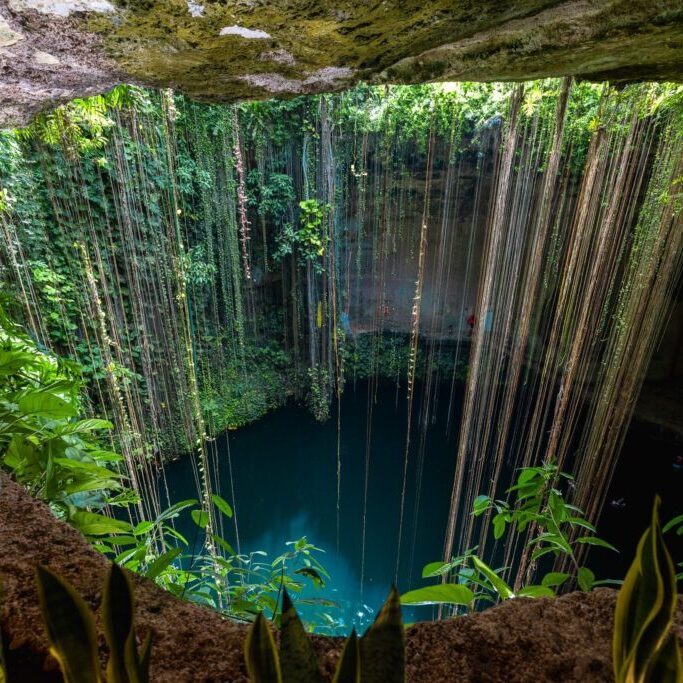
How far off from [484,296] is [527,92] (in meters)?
1.51

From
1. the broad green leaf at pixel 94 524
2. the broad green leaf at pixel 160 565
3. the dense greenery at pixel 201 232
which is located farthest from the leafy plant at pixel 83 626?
the dense greenery at pixel 201 232

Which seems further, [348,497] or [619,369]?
[348,497]

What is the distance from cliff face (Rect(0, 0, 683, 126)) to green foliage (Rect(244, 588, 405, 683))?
831 millimetres

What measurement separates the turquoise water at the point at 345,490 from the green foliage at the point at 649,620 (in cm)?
310

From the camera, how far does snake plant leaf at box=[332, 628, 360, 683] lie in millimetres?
288

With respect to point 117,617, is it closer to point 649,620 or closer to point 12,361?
point 649,620

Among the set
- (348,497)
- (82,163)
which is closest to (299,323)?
(348,497)

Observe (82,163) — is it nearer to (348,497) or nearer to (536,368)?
(348,497)

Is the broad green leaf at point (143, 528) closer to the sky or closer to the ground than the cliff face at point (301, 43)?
closer to the ground

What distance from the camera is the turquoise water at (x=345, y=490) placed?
3605 millimetres

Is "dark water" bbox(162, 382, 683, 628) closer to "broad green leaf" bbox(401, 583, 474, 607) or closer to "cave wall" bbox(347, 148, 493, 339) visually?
"cave wall" bbox(347, 148, 493, 339)

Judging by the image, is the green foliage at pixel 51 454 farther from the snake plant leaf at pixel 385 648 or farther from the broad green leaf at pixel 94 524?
→ the snake plant leaf at pixel 385 648

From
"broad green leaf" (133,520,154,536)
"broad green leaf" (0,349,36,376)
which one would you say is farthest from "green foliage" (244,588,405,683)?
"broad green leaf" (0,349,36,376)

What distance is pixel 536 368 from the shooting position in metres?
5.52
